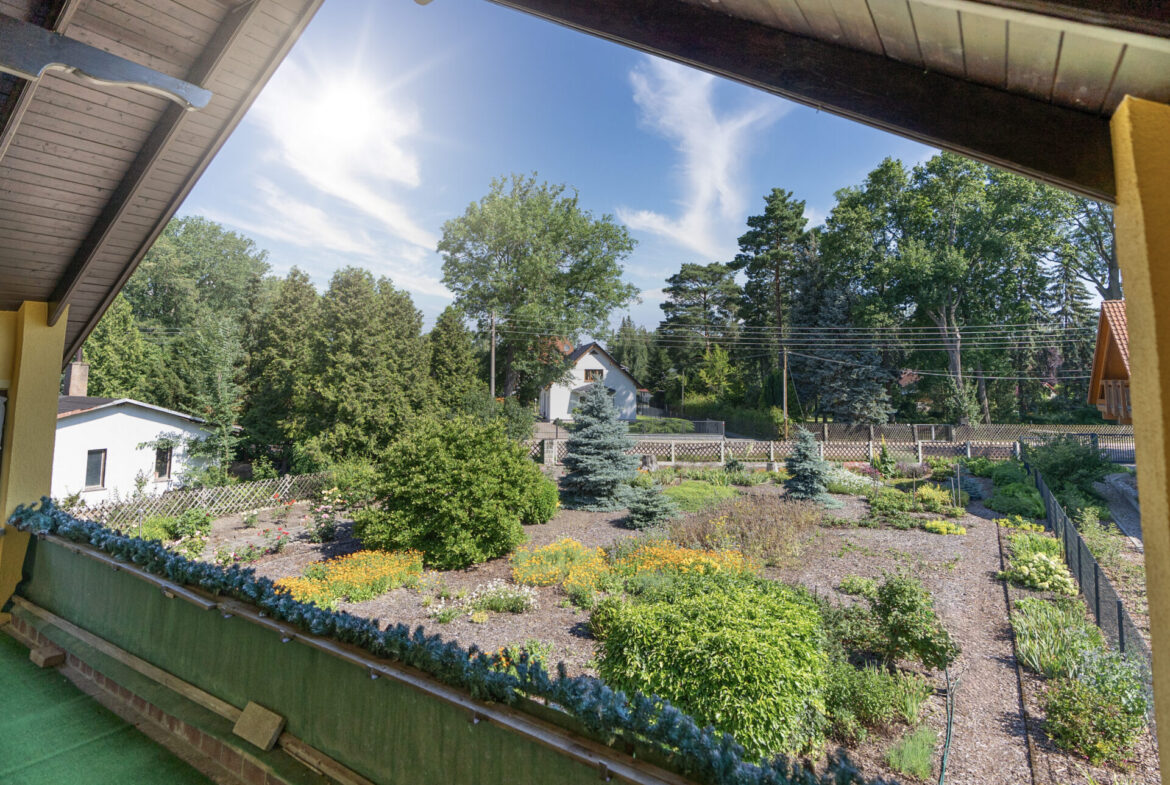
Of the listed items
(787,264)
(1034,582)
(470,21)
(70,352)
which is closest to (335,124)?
(470,21)

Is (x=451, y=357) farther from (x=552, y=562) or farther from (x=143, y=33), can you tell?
(x=143, y=33)

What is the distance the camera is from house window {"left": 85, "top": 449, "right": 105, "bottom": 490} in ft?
46.8

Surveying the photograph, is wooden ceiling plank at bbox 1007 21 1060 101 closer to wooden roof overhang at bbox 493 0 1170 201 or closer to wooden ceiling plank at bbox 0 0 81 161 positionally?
wooden roof overhang at bbox 493 0 1170 201

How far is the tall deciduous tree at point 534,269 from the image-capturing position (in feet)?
98.6

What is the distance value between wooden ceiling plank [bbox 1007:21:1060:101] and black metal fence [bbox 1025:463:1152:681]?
16.8ft

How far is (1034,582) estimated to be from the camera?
7.33 metres

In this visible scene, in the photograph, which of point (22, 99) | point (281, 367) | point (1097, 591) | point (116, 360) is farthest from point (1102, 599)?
point (116, 360)

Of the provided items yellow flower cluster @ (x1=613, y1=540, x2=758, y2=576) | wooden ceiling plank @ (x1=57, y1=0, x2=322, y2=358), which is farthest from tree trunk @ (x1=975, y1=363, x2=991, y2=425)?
wooden ceiling plank @ (x1=57, y1=0, x2=322, y2=358)

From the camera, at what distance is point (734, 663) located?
12.4 feet

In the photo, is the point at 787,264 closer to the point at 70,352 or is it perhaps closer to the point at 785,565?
the point at 785,565

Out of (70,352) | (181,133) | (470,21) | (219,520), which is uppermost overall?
(470,21)

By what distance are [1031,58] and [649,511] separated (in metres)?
10.5

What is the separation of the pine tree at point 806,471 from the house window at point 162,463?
58.5ft

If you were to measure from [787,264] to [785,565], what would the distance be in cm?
3266
